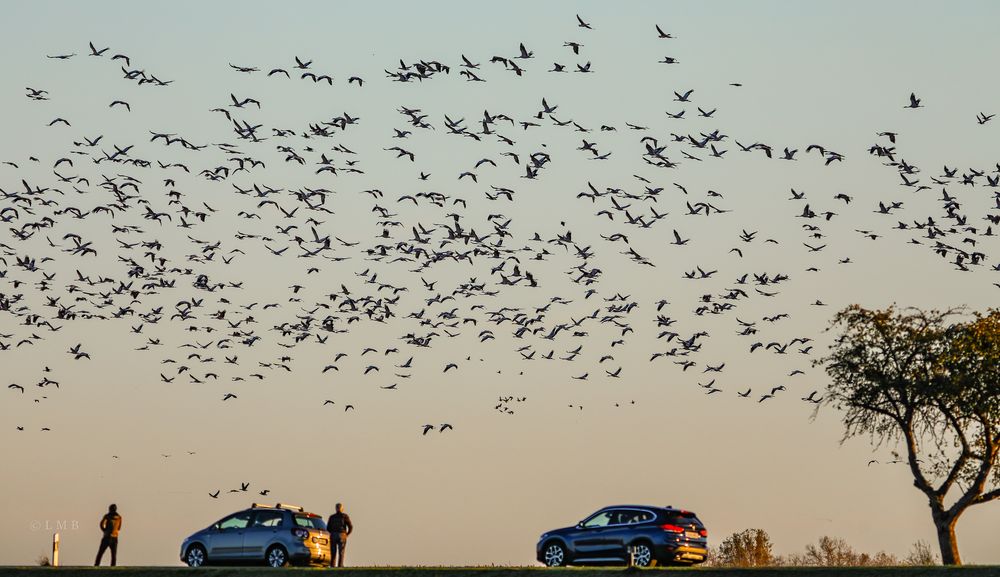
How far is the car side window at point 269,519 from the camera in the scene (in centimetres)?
4719

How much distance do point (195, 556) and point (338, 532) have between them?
4406 millimetres

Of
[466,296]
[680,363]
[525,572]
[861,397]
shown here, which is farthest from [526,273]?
[525,572]

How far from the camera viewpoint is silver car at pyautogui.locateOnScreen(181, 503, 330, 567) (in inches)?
1847

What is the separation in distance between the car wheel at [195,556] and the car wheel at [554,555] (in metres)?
10.4

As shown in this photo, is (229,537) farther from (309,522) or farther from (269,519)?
(309,522)

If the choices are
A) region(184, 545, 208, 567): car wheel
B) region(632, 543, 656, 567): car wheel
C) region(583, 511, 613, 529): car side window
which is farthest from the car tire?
region(184, 545, 208, 567): car wheel

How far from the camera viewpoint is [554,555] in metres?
45.6

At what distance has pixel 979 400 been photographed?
2498 inches

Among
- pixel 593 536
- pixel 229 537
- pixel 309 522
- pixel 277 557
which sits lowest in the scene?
pixel 593 536

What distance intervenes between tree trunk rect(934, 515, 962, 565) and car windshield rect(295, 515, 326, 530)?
92.2 feet

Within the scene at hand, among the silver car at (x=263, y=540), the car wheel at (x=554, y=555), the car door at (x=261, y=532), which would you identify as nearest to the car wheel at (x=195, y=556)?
the silver car at (x=263, y=540)

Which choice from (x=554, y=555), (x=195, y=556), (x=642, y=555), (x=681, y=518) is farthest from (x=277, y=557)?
(x=681, y=518)

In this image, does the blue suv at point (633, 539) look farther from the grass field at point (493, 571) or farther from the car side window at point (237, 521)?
the car side window at point (237, 521)

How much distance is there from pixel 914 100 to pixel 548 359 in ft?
59.4
